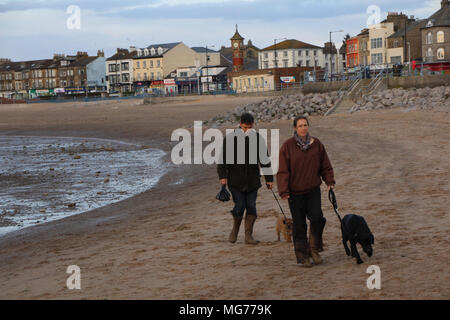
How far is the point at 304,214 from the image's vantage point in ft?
22.2

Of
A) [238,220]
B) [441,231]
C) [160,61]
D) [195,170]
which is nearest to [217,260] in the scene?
[238,220]

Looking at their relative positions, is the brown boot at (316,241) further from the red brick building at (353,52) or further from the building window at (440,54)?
the red brick building at (353,52)

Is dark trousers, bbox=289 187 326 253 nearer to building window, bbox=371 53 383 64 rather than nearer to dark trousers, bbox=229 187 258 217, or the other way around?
dark trousers, bbox=229 187 258 217

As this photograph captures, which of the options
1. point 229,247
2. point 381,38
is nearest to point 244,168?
point 229,247

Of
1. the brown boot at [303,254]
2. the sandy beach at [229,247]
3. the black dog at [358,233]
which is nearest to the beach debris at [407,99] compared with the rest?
the sandy beach at [229,247]

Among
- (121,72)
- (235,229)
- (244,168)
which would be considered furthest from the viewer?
(121,72)

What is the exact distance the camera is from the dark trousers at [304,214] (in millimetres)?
6672

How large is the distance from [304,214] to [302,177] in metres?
0.44

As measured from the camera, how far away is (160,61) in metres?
106

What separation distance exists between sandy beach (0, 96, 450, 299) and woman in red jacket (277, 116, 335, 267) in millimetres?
448

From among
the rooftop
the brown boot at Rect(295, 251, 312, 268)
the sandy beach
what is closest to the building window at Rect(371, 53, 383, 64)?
the rooftop

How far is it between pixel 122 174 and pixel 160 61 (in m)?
89.4

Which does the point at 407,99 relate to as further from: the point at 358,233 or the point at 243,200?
the point at 358,233

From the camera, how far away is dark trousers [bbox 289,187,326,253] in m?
6.67
